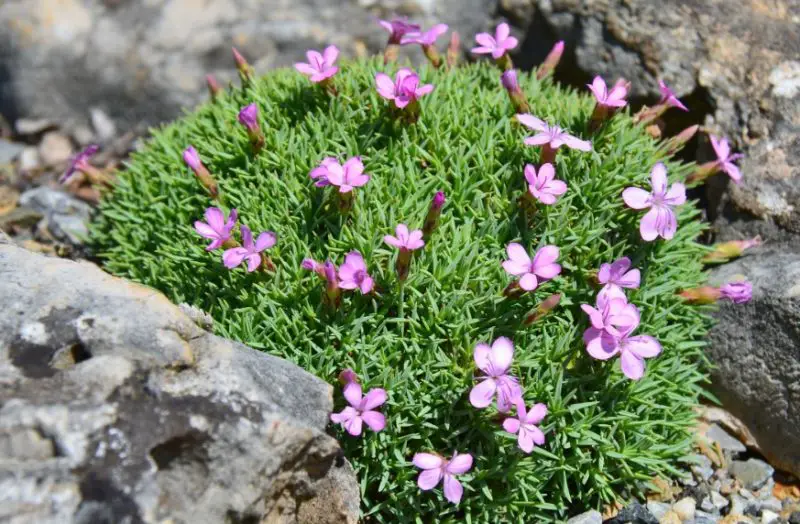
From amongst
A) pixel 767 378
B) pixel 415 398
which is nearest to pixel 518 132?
pixel 415 398

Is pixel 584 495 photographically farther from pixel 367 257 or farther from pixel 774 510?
pixel 367 257

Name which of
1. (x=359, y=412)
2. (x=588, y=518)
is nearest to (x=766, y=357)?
(x=588, y=518)

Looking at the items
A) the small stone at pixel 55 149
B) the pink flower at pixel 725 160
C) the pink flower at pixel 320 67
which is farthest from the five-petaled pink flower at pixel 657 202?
the small stone at pixel 55 149

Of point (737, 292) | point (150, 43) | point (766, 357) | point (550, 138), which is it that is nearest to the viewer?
point (550, 138)

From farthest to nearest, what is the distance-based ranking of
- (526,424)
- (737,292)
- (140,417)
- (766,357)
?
(766,357) → (737,292) → (526,424) → (140,417)

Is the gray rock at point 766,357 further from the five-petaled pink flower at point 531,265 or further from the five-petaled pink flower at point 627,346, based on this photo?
the five-petaled pink flower at point 531,265

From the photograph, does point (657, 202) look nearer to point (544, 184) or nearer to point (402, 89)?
point (544, 184)
